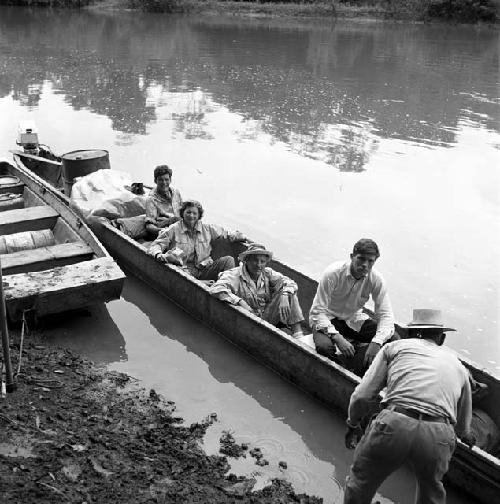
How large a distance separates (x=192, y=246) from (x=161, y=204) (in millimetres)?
1276

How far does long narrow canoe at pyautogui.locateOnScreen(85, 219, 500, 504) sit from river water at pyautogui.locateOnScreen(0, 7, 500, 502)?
0.61ft

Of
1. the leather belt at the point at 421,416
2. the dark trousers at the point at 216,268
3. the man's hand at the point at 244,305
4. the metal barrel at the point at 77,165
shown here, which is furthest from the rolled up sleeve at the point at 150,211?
the leather belt at the point at 421,416

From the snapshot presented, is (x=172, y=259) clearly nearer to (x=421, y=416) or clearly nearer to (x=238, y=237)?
(x=238, y=237)

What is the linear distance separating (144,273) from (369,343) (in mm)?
3263

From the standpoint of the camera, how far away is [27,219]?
8039 millimetres

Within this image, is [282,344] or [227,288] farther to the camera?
[227,288]

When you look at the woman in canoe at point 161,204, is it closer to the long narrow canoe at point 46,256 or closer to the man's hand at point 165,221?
the man's hand at point 165,221

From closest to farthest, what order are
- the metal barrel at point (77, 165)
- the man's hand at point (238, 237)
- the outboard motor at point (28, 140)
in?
the man's hand at point (238, 237) → the metal barrel at point (77, 165) → the outboard motor at point (28, 140)

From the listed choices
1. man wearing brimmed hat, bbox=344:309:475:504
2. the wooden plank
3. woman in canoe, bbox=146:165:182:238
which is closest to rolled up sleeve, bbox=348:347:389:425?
man wearing brimmed hat, bbox=344:309:475:504

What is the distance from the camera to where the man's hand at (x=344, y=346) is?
5543mm

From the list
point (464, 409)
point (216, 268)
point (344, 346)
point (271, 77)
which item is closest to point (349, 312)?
point (344, 346)

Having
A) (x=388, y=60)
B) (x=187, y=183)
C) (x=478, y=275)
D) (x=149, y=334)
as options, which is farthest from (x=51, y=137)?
(x=388, y=60)

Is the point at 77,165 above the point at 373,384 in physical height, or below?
below

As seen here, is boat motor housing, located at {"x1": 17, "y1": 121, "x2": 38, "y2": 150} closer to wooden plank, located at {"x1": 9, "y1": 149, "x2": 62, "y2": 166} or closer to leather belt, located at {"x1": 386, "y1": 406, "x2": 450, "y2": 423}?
wooden plank, located at {"x1": 9, "y1": 149, "x2": 62, "y2": 166}
